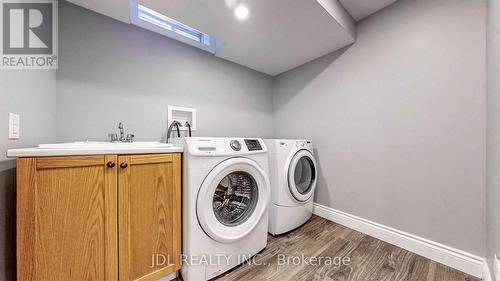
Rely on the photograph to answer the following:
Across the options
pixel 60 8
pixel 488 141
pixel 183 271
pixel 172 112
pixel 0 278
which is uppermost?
pixel 60 8

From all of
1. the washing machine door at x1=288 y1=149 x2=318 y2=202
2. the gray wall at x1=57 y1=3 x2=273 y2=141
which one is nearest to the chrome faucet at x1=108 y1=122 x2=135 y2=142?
the gray wall at x1=57 y1=3 x2=273 y2=141

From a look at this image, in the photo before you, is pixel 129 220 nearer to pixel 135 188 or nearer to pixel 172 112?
pixel 135 188

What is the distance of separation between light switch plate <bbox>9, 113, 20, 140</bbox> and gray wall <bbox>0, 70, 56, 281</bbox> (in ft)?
0.06

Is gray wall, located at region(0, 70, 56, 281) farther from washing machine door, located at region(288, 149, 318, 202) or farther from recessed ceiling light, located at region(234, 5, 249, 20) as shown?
washing machine door, located at region(288, 149, 318, 202)

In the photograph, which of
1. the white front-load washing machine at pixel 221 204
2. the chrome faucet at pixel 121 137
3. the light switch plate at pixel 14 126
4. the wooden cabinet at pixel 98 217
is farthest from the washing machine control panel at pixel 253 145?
the light switch plate at pixel 14 126

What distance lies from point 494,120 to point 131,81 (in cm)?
234

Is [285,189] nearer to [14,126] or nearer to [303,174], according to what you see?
[303,174]

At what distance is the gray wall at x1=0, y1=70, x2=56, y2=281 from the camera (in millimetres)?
721

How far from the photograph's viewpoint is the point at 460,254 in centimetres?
112

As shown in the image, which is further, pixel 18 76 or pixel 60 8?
pixel 60 8

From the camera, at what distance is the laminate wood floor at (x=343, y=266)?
108 centimetres

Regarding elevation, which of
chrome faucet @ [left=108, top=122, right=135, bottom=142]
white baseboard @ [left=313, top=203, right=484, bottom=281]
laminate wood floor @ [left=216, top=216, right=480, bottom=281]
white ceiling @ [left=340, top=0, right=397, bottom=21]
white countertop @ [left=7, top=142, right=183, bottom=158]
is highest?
white ceiling @ [left=340, top=0, right=397, bottom=21]

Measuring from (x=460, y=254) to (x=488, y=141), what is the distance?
73 centimetres

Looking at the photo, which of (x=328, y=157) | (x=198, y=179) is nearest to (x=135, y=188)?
(x=198, y=179)
